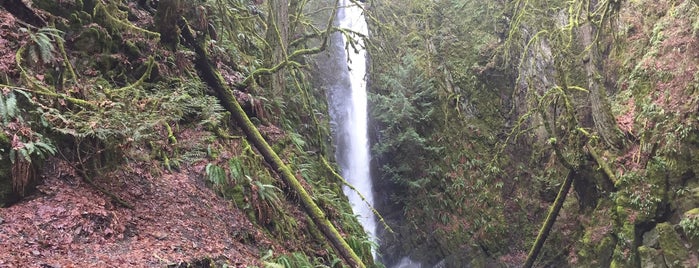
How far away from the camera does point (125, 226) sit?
3611mm

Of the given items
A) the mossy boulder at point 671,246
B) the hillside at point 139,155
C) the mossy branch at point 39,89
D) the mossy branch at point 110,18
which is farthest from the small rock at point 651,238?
the mossy branch at point 110,18

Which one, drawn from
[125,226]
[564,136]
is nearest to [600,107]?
[564,136]

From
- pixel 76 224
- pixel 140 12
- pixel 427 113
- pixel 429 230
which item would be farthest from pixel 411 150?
pixel 76 224

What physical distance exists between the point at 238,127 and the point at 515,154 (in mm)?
11491

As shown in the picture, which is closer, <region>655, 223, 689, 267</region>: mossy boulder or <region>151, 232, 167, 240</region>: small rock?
<region>151, 232, 167, 240</region>: small rock

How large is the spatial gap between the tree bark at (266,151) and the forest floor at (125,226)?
114 cm

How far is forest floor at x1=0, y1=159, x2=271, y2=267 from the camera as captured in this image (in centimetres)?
296

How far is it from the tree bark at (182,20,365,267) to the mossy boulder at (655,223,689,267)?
5.88 m

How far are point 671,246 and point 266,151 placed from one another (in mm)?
7535

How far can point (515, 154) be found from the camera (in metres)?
14.8

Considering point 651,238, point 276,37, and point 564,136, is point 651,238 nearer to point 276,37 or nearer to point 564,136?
point 564,136

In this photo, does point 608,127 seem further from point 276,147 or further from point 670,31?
point 276,147

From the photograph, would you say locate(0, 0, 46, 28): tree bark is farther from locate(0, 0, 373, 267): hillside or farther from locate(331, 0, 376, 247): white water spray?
locate(331, 0, 376, 247): white water spray

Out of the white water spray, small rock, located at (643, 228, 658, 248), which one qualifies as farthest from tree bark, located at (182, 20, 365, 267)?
the white water spray
